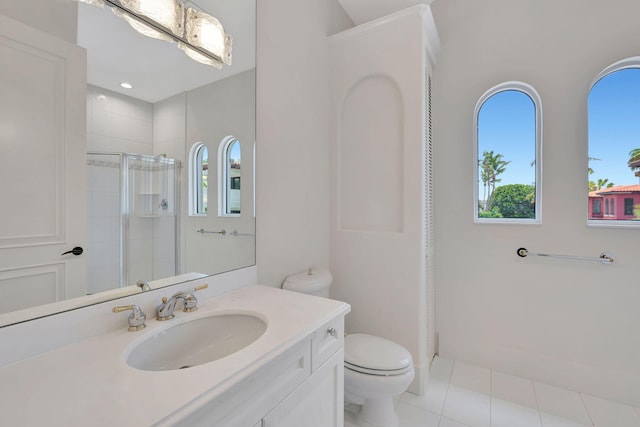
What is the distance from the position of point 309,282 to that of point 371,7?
7.60 feet

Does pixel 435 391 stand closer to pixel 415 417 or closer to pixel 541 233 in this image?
pixel 415 417

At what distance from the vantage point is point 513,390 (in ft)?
6.16

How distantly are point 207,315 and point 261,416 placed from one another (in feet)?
1.45

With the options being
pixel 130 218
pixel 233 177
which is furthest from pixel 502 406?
pixel 130 218

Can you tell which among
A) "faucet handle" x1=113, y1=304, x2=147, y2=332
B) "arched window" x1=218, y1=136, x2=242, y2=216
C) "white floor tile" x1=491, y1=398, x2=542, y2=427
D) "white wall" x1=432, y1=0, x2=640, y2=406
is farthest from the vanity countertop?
"white wall" x1=432, y1=0, x2=640, y2=406

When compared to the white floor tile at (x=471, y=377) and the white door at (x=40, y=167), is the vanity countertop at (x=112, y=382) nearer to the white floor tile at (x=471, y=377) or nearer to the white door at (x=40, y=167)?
the white door at (x=40, y=167)

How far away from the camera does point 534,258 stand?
1997 millimetres

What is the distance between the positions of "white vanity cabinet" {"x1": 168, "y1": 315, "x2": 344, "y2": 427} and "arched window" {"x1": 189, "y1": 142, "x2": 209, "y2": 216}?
801 mm

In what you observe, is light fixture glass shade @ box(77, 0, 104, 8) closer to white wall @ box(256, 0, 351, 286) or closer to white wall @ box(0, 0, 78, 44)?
white wall @ box(0, 0, 78, 44)

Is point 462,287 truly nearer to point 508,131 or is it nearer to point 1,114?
point 508,131

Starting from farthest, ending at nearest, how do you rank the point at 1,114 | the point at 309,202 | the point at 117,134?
1. the point at 309,202
2. the point at 117,134
3. the point at 1,114

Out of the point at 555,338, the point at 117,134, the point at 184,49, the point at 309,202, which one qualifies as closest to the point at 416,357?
the point at 555,338

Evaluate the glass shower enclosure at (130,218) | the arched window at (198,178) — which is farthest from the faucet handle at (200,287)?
the arched window at (198,178)

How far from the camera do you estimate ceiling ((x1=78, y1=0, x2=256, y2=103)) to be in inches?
36.1
